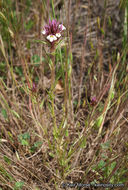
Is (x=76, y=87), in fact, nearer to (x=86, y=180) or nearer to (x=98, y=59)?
(x=98, y=59)

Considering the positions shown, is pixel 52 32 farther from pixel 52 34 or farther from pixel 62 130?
pixel 62 130

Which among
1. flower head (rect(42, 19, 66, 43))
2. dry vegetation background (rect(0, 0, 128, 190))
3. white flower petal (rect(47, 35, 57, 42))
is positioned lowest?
dry vegetation background (rect(0, 0, 128, 190))

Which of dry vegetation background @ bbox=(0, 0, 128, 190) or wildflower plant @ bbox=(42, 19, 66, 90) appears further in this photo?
dry vegetation background @ bbox=(0, 0, 128, 190)

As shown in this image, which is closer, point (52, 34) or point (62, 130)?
point (52, 34)

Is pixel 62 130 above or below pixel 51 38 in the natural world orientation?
below

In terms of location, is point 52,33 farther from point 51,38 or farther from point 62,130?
point 62,130

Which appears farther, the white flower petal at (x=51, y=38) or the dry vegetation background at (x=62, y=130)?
the dry vegetation background at (x=62, y=130)

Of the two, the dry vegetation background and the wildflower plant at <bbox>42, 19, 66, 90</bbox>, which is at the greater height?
the wildflower plant at <bbox>42, 19, 66, 90</bbox>

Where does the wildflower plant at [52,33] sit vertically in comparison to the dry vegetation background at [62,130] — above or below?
above

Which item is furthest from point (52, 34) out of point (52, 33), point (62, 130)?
point (62, 130)

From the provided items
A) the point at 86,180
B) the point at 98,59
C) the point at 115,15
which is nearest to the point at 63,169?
the point at 86,180

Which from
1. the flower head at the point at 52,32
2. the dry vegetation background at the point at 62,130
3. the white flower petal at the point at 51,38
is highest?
the flower head at the point at 52,32
